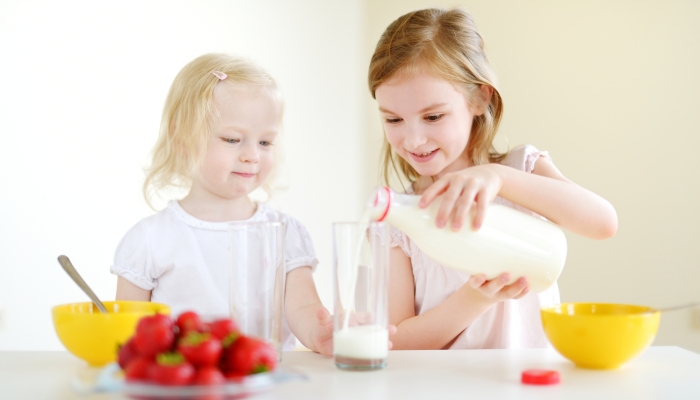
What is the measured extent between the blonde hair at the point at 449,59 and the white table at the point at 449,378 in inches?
23.0

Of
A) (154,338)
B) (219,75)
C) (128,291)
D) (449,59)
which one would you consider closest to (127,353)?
(154,338)

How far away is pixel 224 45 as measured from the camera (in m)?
2.46

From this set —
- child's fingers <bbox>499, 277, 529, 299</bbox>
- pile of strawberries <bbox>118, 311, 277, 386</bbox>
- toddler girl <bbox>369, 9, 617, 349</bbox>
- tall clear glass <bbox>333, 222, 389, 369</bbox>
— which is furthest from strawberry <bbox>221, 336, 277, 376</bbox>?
toddler girl <bbox>369, 9, 617, 349</bbox>

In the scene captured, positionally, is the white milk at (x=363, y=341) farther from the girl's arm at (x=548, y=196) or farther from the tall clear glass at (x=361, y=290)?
the girl's arm at (x=548, y=196)

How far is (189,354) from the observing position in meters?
0.54

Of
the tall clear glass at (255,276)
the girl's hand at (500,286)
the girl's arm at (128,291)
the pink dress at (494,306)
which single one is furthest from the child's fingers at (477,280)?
the girl's arm at (128,291)

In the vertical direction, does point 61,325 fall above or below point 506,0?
below

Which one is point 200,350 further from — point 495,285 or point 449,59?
point 449,59

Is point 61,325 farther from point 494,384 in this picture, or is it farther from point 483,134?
point 483,134

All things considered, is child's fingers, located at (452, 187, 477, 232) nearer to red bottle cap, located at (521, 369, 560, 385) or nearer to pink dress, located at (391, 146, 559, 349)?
red bottle cap, located at (521, 369, 560, 385)

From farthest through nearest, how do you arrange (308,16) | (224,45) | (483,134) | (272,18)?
(308,16)
(272,18)
(224,45)
(483,134)

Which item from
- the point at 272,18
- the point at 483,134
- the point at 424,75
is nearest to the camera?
the point at 424,75

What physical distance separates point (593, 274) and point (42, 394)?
8.92ft

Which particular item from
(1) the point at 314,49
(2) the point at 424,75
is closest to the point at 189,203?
(2) the point at 424,75
